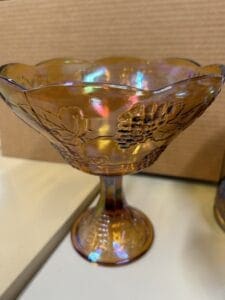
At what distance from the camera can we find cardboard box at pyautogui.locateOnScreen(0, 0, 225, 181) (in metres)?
0.33

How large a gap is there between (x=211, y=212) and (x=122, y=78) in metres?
0.20

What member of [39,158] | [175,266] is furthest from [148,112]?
[39,158]

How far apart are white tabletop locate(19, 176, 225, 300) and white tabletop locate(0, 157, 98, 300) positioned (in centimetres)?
2

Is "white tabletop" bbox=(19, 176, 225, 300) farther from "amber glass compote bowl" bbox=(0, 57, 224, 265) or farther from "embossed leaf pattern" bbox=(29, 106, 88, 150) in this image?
"embossed leaf pattern" bbox=(29, 106, 88, 150)

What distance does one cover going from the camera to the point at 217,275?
0.27 metres

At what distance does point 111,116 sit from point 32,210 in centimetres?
19

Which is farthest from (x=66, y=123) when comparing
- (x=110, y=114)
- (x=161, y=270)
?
(x=161, y=270)

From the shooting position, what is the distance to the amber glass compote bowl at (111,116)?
0.69 feet

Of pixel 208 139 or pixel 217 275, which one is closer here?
pixel 217 275

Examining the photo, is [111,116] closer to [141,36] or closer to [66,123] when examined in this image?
[66,123]

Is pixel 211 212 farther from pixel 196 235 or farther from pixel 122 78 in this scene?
pixel 122 78

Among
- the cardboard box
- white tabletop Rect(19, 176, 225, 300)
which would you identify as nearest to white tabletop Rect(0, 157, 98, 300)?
white tabletop Rect(19, 176, 225, 300)

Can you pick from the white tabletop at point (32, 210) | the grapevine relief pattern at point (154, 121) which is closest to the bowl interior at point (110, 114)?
the grapevine relief pattern at point (154, 121)

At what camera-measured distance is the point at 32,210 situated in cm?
36
